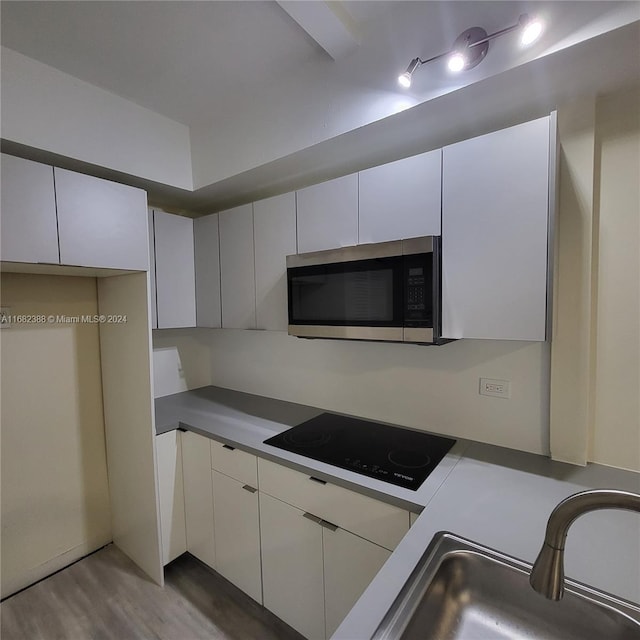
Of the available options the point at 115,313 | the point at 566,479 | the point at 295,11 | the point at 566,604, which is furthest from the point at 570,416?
the point at 115,313

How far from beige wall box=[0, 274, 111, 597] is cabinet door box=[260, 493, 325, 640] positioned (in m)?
1.29

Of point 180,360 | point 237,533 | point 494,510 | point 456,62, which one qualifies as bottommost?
point 237,533

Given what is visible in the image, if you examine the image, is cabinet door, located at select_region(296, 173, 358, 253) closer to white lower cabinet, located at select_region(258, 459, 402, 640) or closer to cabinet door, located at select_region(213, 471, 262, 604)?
white lower cabinet, located at select_region(258, 459, 402, 640)

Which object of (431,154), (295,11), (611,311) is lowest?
(611,311)

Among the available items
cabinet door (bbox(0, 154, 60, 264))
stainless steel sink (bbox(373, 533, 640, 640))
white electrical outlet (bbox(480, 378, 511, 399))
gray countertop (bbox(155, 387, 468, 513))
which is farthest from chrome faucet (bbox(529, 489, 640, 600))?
cabinet door (bbox(0, 154, 60, 264))

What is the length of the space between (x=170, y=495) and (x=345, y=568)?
1.12m

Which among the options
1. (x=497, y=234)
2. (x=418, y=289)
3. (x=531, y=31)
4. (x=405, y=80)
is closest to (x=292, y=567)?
(x=418, y=289)

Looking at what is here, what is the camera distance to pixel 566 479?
120 centimetres

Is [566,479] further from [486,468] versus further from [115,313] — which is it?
[115,313]

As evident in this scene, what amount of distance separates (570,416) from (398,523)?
0.79 meters

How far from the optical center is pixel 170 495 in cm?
186

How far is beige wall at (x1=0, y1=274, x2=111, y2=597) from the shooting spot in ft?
5.80

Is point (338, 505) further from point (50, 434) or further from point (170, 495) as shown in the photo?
point (50, 434)

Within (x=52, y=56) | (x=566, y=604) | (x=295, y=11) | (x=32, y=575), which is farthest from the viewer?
(x=32, y=575)
